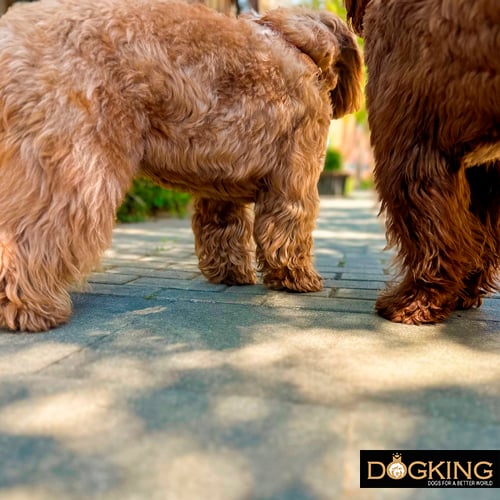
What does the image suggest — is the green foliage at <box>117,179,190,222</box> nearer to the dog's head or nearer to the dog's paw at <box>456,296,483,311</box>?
the dog's head

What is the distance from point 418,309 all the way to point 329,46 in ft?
5.38

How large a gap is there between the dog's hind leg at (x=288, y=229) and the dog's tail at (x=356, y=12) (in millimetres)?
866

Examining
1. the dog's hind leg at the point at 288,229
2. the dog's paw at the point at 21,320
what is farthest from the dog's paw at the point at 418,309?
the dog's paw at the point at 21,320

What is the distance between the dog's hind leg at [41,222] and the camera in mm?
2443

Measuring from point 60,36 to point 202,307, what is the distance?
1452mm

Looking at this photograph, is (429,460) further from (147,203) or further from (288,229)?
(147,203)

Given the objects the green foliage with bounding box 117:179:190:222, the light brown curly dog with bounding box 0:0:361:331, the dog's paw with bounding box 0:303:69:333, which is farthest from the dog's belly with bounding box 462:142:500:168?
the green foliage with bounding box 117:179:190:222

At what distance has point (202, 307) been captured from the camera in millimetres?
2963

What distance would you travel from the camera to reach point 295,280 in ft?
11.3

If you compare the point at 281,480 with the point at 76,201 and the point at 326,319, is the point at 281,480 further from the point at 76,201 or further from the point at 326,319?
the point at 76,201

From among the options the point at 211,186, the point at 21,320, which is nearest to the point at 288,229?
the point at 211,186

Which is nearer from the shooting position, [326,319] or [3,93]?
[3,93]

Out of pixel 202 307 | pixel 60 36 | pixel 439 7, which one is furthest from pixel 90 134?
pixel 439 7

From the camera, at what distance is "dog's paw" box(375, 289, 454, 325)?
2.72 meters
